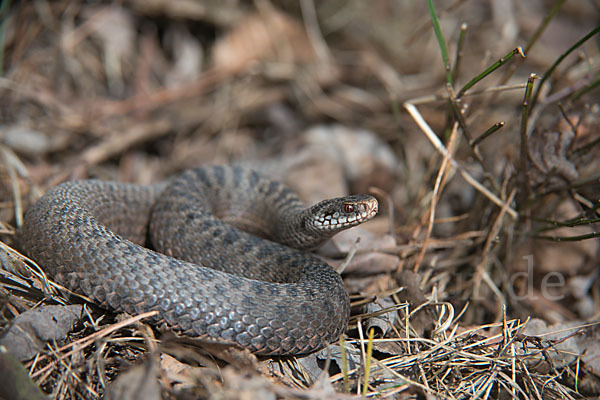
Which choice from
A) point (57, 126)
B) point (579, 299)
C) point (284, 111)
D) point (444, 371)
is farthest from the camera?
point (284, 111)

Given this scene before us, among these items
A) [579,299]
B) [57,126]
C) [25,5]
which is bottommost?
[579,299]

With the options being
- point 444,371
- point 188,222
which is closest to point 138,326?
point 188,222

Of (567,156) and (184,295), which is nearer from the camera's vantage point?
(184,295)

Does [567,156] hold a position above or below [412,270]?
above

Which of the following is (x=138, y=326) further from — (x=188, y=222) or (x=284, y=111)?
(x=284, y=111)

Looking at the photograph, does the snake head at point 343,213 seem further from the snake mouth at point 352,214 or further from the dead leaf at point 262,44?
the dead leaf at point 262,44

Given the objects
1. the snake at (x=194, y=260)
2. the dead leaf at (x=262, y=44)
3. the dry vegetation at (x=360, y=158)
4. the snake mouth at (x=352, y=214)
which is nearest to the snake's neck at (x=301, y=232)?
the snake at (x=194, y=260)

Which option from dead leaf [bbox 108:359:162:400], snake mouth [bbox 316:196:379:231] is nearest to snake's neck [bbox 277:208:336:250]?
snake mouth [bbox 316:196:379:231]

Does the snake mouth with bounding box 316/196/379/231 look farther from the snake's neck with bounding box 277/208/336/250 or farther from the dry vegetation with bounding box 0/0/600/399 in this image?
the dry vegetation with bounding box 0/0/600/399

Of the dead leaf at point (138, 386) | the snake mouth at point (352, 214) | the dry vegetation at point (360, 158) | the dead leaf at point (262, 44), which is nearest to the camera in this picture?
the dead leaf at point (138, 386)
